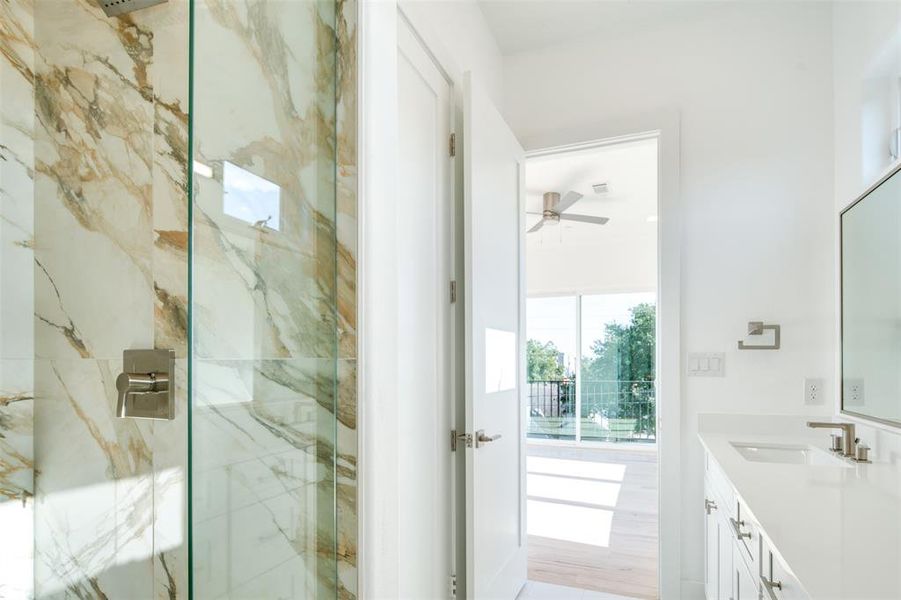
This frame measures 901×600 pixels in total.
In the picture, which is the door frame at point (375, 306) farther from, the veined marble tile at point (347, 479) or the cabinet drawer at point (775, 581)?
the cabinet drawer at point (775, 581)

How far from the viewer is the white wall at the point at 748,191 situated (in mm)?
2414

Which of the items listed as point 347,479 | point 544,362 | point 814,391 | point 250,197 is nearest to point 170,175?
point 250,197

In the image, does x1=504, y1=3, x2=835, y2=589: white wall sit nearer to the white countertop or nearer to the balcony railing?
the white countertop

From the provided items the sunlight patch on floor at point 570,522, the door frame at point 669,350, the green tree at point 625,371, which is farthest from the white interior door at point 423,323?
the green tree at point 625,371

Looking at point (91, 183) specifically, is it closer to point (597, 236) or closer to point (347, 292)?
point (347, 292)

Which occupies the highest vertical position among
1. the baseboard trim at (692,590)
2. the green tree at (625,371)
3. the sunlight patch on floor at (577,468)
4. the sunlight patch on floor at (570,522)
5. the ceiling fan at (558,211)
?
the ceiling fan at (558,211)

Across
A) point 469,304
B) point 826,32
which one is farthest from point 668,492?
point 826,32

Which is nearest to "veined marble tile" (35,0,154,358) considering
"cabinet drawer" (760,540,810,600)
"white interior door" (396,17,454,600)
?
"white interior door" (396,17,454,600)

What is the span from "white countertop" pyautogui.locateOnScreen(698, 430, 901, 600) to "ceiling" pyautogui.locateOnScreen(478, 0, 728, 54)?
79.7 inches

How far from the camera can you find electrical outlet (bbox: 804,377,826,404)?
2371 millimetres

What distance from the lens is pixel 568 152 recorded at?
2.83 m

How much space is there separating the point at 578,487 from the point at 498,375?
2.93 metres

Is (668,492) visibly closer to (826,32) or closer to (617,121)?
(617,121)

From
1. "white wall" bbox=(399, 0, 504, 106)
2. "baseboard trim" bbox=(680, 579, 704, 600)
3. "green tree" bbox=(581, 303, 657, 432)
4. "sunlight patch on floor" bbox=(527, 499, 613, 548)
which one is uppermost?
"white wall" bbox=(399, 0, 504, 106)
